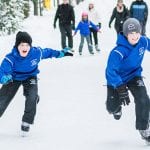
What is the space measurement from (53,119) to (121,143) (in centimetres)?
205

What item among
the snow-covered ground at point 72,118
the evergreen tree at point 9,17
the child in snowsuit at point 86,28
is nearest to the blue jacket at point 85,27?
the child in snowsuit at point 86,28

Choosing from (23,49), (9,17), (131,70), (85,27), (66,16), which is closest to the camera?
(131,70)

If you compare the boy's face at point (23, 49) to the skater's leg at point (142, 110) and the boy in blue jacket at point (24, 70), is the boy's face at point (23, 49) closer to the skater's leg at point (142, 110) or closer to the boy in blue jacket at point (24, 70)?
the boy in blue jacket at point (24, 70)

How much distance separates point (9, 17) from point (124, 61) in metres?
22.7

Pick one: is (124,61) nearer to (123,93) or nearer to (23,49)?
(123,93)

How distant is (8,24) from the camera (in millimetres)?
29188

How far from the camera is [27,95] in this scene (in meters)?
7.97

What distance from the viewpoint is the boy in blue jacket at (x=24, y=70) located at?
776 cm

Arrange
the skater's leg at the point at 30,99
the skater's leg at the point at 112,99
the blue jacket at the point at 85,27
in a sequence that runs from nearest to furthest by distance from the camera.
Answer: the skater's leg at the point at 112,99
the skater's leg at the point at 30,99
the blue jacket at the point at 85,27

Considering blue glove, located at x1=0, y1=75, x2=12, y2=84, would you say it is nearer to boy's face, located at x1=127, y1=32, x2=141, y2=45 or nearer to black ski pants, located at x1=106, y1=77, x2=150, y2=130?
black ski pants, located at x1=106, y1=77, x2=150, y2=130

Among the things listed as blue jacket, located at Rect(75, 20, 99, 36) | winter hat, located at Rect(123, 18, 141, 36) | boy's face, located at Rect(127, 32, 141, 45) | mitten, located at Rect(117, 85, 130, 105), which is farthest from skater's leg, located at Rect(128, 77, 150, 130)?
blue jacket, located at Rect(75, 20, 99, 36)

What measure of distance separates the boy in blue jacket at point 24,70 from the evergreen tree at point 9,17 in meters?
21.1

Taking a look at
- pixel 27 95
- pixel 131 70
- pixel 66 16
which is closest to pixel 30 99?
pixel 27 95

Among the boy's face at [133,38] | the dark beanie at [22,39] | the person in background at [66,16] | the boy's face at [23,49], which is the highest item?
the boy's face at [133,38]
